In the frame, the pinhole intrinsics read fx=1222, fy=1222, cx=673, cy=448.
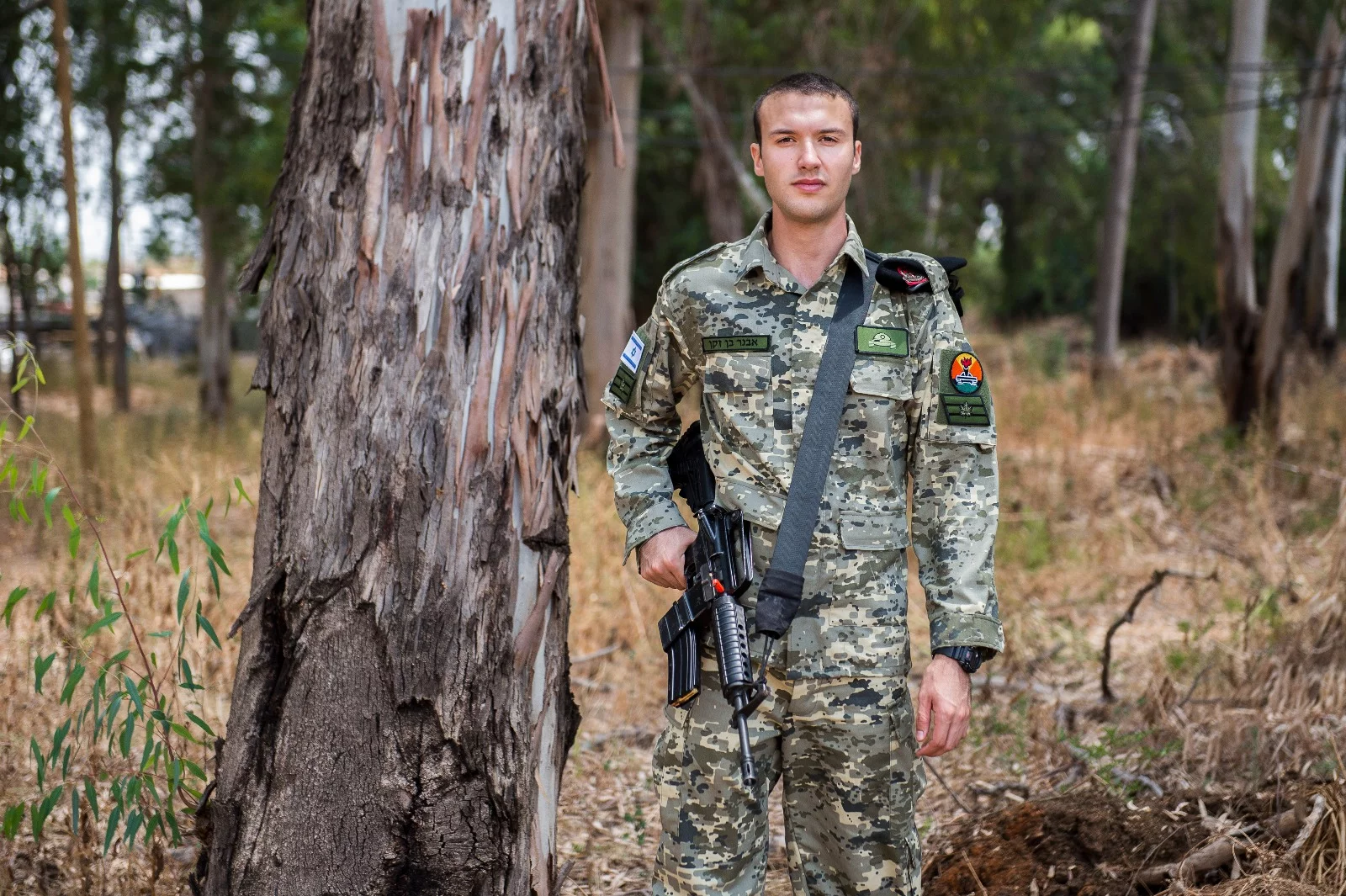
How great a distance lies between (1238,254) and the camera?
10000mm

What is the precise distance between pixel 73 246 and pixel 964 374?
21.2 feet

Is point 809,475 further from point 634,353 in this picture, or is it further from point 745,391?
point 634,353

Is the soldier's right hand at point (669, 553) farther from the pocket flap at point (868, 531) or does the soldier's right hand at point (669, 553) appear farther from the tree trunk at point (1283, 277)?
the tree trunk at point (1283, 277)

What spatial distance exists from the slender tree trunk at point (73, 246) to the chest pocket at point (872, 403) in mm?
5842

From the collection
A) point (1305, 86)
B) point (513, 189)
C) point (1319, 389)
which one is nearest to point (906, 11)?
point (1305, 86)

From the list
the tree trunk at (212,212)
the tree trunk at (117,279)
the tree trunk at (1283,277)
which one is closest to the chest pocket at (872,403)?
the tree trunk at (1283,277)

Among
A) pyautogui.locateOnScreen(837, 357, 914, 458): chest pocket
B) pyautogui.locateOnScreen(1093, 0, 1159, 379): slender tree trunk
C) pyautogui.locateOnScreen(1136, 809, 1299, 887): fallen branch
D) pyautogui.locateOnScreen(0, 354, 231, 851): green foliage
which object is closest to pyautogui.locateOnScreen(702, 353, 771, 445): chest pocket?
pyautogui.locateOnScreen(837, 357, 914, 458): chest pocket

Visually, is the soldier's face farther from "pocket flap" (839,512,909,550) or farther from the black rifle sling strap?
"pocket flap" (839,512,909,550)

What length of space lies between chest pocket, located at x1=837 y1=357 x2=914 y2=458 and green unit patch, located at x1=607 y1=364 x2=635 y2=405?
43 centimetres

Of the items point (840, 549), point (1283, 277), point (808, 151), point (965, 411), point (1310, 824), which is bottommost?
point (1310, 824)

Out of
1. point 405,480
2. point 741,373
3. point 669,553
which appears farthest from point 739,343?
point 405,480

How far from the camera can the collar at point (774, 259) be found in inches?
90.2

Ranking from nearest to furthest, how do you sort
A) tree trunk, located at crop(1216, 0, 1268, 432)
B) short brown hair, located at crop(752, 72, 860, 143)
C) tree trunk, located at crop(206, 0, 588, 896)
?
short brown hair, located at crop(752, 72, 860, 143)
tree trunk, located at crop(206, 0, 588, 896)
tree trunk, located at crop(1216, 0, 1268, 432)

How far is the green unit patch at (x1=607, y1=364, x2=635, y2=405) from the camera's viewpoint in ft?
7.93
